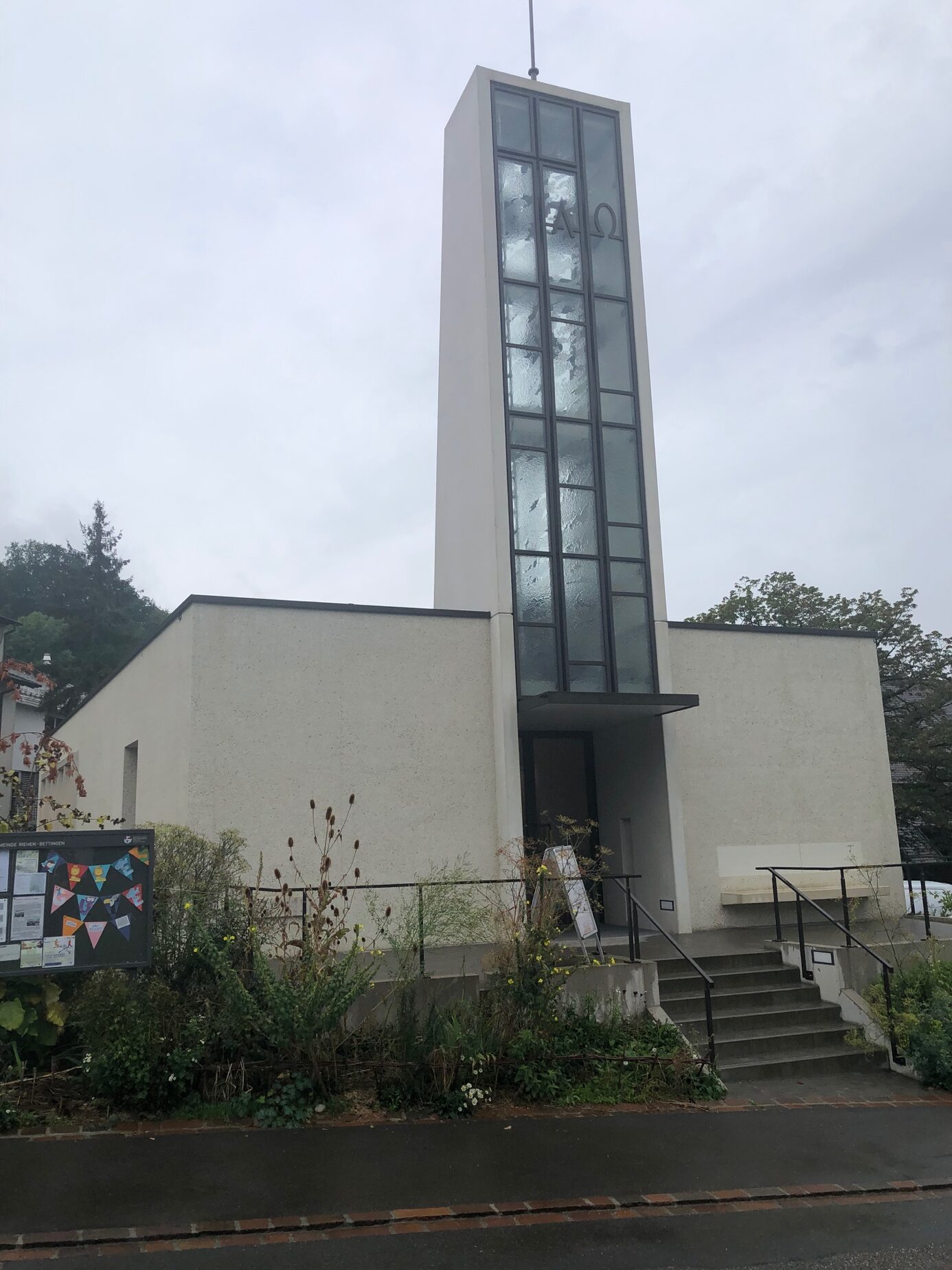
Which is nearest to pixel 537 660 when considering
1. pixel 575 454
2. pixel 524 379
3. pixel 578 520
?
pixel 578 520

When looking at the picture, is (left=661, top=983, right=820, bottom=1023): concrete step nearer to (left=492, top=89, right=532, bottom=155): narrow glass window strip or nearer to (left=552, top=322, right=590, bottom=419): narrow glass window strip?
(left=552, top=322, right=590, bottom=419): narrow glass window strip

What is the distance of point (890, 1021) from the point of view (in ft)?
28.7

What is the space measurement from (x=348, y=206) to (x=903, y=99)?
7.01 metres

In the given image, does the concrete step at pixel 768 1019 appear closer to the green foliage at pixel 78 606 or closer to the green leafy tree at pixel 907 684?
the green leafy tree at pixel 907 684

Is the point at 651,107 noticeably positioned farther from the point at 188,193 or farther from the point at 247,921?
the point at 247,921

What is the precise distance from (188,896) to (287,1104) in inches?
69.6

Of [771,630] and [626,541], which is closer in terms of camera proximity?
[626,541]

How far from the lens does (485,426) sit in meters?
12.4

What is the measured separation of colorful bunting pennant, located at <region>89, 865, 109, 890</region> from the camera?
23.2ft

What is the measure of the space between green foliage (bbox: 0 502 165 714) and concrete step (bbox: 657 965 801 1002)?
110 feet

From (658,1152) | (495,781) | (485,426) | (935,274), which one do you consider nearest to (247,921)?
(658,1152)

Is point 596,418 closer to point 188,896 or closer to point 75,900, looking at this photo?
point 188,896

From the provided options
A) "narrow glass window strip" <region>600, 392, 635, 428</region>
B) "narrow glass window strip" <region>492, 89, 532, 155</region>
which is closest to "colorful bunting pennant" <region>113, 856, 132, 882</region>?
"narrow glass window strip" <region>600, 392, 635, 428</region>

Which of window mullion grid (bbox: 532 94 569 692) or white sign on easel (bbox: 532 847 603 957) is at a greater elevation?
window mullion grid (bbox: 532 94 569 692)
